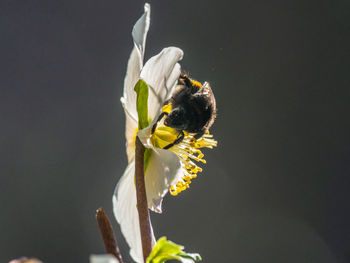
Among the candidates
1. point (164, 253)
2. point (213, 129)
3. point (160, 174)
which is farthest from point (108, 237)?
point (213, 129)

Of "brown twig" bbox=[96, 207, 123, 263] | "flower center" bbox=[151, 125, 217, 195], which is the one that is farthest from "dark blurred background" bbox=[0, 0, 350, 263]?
"brown twig" bbox=[96, 207, 123, 263]

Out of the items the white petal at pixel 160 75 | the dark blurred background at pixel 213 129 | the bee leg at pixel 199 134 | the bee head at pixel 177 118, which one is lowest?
the dark blurred background at pixel 213 129

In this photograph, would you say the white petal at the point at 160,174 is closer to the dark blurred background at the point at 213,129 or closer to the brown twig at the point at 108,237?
the brown twig at the point at 108,237

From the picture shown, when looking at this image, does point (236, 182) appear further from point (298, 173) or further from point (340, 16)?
point (340, 16)

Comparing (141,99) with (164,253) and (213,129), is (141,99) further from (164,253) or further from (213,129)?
(213,129)

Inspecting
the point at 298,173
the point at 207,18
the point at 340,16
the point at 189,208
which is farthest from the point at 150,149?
the point at 340,16

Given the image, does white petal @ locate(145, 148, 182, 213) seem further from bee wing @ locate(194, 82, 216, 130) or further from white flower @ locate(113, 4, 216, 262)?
bee wing @ locate(194, 82, 216, 130)

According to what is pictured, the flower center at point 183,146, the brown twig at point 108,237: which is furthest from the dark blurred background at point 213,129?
the brown twig at point 108,237
